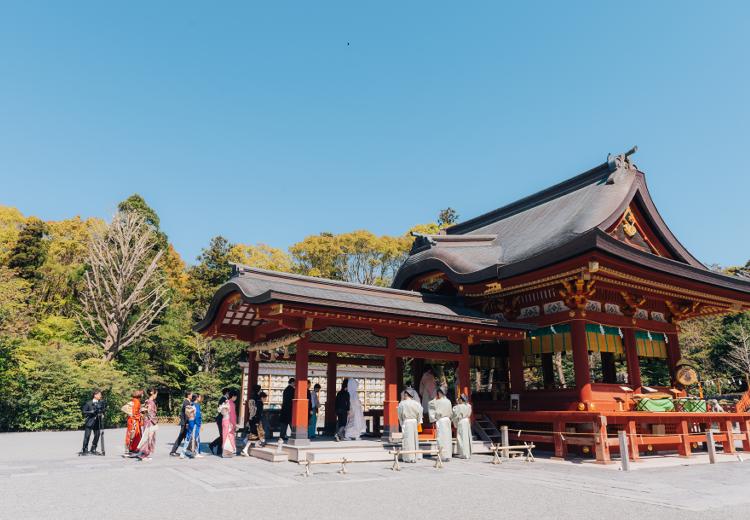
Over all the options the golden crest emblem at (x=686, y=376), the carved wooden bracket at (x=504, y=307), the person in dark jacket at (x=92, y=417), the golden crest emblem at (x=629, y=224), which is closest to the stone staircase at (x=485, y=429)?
the carved wooden bracket at (x=504, y=307)

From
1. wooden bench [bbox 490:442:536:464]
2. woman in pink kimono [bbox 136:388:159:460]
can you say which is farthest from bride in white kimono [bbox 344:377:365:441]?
woman in pink kimono [bbox 136:388:159:460]

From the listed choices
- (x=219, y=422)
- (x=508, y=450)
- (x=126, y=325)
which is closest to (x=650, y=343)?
(x=508, y=450)

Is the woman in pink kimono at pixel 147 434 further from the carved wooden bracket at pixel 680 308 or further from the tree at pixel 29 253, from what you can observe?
the tree at pixel 29 253

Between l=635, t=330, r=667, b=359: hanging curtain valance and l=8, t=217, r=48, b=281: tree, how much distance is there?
3428 centimetres

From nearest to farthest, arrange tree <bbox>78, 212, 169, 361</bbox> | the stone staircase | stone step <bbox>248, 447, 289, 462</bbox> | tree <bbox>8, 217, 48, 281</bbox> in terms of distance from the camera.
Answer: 1. stone step <bbox>248, 447, 289, 462</bbox>
2. the stone staircase
3. tree <bbox>78, 212, 169, 361</bbox>
4. tree <bbox>8, 217, 48, 281</bbox>

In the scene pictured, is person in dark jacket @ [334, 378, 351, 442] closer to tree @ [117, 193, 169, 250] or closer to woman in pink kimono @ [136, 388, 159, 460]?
woman in pink kimono @ [136, 388, 159, 460]

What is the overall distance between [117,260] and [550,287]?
78.4 ft

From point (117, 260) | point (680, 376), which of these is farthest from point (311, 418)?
point (117, 260)

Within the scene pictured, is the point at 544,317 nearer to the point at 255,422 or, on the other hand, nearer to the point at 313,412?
the point at 313,412

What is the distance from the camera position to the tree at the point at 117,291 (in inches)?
1043

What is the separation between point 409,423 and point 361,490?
12.3ft

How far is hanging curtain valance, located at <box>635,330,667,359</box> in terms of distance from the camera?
1539 cm

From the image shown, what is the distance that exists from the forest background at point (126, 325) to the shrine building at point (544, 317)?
1143 centimetres

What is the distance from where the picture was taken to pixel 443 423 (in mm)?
11594
